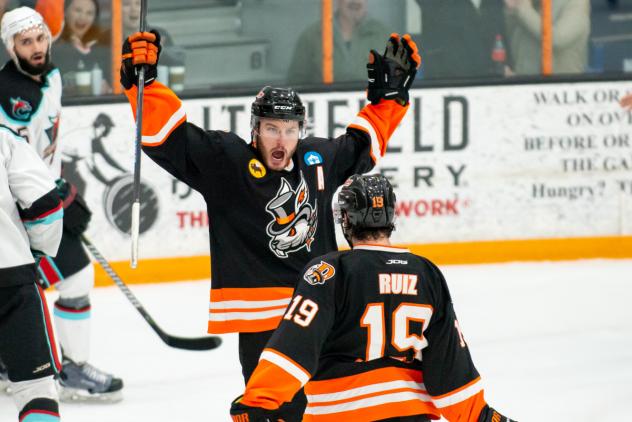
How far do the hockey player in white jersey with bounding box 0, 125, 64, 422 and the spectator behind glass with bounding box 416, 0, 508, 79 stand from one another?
3492 mm

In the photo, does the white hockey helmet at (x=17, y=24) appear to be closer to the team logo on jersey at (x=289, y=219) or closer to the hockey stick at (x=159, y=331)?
the hockey stick at (x=159, y=331)

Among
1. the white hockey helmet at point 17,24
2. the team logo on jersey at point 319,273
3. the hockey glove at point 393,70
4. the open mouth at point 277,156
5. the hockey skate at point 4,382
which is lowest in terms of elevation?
the hockey skate at point 4,382

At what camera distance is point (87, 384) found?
15.1 ft

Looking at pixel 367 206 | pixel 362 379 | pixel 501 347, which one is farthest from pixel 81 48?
pixel 362 379

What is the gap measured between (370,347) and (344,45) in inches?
163

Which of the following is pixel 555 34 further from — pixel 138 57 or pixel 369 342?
pixel 369 342

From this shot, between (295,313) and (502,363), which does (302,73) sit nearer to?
(502,363)

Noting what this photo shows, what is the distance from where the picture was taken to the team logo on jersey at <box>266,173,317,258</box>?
3336 mm

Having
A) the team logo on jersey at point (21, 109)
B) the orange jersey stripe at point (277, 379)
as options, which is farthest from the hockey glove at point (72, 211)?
the orange jersey stripe at point (277, 379)

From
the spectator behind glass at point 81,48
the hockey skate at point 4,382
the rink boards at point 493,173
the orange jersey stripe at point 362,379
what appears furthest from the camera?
the rink boards at point 493,173

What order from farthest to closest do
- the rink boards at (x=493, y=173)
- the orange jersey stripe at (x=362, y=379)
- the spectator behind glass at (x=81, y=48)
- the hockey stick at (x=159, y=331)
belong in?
the rink boards at (x=493, y=173) < the spectator behind glass at (x=81, y=48) < the hockey stick at (x=159, y=331) < the orange jersey stripe at (x=362, y=379)

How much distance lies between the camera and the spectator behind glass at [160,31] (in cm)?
616

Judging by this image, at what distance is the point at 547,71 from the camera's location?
6723 millimetres

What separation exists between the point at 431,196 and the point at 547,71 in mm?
908
